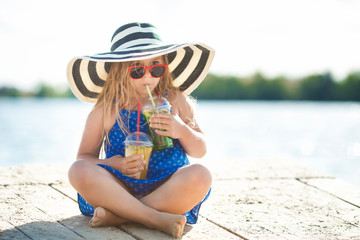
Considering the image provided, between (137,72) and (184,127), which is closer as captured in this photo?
(184,127)

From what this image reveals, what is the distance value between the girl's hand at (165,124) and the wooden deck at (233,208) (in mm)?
552

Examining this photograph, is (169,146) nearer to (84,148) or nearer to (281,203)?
(84,148)

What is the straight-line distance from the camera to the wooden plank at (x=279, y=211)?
2.42 meters

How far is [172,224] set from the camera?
221cm

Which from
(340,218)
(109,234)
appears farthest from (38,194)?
(340,218)

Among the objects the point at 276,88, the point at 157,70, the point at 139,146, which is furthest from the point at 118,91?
the point at 276,88

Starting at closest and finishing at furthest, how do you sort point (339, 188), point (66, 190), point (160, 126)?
1. point (160, 126)
2. point (66, 190)
3. point (339, 188)

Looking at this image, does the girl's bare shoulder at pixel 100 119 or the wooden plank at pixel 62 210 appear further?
the girl's bare shoulder at pixel 100 119

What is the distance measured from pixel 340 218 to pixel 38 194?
211 centimetres

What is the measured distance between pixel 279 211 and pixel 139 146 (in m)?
1.08

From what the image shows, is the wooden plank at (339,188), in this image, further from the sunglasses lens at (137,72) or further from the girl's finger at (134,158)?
the sunglasses lens at (137,72)

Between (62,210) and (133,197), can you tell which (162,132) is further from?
(62,210)

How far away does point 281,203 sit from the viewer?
3.05 meters

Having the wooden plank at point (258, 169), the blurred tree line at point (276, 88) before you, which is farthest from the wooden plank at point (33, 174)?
the blurred tree line at point (276, 88)
